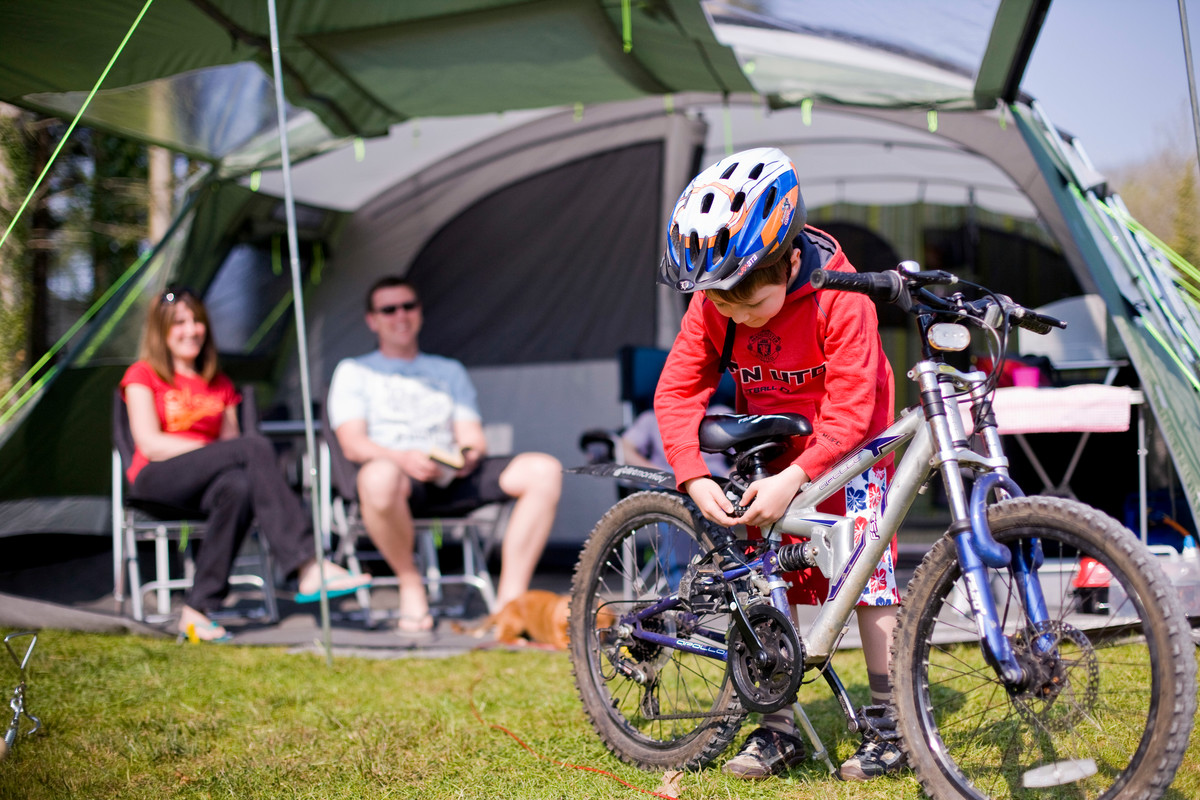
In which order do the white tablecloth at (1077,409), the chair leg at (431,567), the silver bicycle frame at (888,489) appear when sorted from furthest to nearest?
the chair leg at (431,567) → the white tablecloth at (1077,409) → the silver bicycle frame at (888,489)

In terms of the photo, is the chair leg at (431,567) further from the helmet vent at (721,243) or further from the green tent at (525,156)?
the helmet vent at (721,243)

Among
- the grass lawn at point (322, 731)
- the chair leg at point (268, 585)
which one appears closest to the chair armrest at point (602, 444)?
the grass lawn at point (322, 731)

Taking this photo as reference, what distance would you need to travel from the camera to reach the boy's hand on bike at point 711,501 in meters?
1.91

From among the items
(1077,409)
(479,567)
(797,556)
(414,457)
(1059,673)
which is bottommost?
(479,567)

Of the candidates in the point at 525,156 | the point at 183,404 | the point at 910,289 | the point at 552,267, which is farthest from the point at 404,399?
the point at 910,289

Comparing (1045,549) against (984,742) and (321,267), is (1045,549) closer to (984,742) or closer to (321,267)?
(984,742)

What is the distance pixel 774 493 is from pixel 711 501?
0.13 metres

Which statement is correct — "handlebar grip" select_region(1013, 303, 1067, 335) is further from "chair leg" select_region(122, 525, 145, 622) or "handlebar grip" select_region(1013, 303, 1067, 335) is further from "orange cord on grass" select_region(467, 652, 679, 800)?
"chair leg" select_region(122, 525, 145, 622)

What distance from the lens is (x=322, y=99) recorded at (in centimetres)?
433

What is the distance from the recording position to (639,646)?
2.15 meters

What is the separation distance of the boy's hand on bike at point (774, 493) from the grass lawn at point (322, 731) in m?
0.52

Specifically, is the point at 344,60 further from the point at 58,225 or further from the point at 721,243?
the point at 58,225

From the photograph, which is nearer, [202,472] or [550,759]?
[550,759]

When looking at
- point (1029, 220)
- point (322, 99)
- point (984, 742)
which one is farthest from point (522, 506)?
point (1029, 220)
